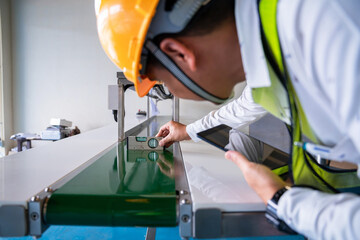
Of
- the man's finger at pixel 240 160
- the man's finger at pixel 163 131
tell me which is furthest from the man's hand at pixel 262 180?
the man's finger at pixel 163 131

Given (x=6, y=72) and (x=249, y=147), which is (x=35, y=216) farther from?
(x=6, y=72)

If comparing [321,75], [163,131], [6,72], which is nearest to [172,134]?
[163,131]

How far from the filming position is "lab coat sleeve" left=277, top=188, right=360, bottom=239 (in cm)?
37

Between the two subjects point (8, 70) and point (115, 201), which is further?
point (8, 70)

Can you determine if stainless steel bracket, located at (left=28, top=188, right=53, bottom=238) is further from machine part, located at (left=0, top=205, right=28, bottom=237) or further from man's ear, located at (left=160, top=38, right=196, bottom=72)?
man's ear, located at (left=160, top=38, right=196, bottom=72)

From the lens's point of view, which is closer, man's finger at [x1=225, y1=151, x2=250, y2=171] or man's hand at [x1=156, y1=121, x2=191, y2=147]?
man's finger at [x1=225, y1=151, x2=250, y2=171]

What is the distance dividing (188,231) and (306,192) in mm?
247

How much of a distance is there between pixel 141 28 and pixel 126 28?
1.7 inches

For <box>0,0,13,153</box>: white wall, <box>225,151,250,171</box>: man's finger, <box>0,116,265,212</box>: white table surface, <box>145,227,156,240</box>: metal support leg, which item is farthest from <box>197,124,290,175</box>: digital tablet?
<box>0,0,13,153</box>: white wall

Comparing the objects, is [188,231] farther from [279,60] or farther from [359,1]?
[359,1]

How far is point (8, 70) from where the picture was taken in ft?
13.4

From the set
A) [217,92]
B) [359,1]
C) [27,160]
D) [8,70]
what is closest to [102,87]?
[8,70]

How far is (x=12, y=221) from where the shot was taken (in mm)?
479

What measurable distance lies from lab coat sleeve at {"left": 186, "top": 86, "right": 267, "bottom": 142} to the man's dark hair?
0.53 metres
